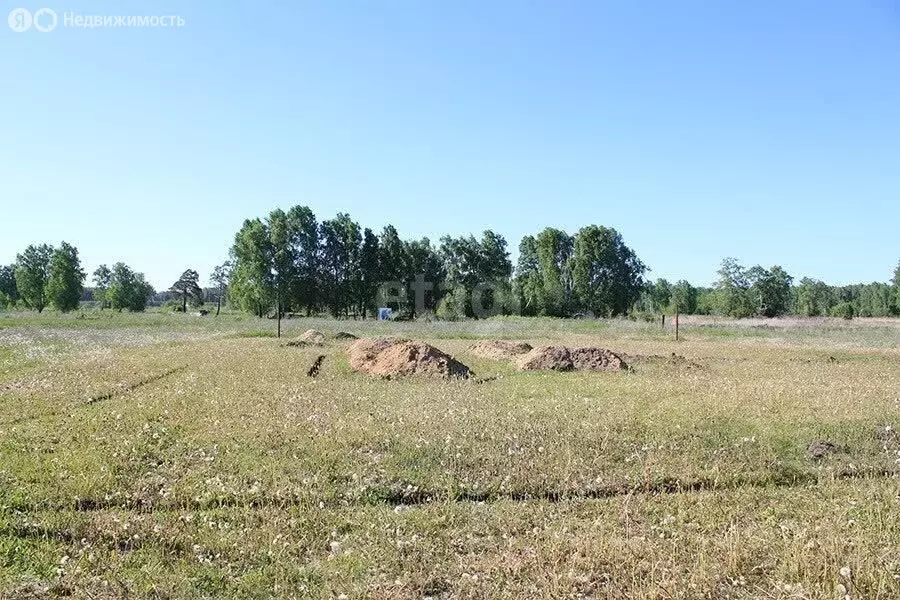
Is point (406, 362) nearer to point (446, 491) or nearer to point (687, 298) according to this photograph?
point (446, 491)

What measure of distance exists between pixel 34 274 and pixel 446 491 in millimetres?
101277

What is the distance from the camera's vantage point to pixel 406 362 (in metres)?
21.8

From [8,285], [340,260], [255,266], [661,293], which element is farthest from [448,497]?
[661,293]

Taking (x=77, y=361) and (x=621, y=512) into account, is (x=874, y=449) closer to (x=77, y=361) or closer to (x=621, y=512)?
(x=621, y=512)

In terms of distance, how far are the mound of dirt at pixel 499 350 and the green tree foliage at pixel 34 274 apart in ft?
273

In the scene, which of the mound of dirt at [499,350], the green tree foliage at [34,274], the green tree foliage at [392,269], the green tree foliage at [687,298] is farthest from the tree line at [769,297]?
the green tree foliage at [34,274]

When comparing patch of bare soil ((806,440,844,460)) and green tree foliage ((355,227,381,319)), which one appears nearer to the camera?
patch of bare soil ((806,440,844,460))

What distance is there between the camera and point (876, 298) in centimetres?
12412

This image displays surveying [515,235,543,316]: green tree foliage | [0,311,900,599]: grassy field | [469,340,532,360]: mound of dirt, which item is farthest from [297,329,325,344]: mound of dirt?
[515,235,543,316]: green tree foliage

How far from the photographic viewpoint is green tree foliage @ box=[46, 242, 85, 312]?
275 ft

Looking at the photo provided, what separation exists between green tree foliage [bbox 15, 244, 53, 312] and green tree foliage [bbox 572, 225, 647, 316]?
76659mm

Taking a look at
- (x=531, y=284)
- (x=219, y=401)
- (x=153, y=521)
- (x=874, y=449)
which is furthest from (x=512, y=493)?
(x=531, y=284)

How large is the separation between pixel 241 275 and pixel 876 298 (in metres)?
119

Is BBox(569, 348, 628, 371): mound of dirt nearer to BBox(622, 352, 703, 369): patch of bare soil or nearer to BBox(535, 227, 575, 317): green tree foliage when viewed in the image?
BBox(622, 352, 703, 369): patch of bare soil
